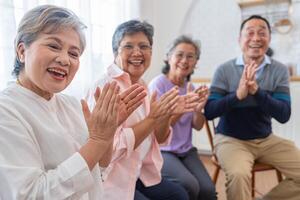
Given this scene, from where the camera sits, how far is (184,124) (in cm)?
193

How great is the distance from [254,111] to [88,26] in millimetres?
1268

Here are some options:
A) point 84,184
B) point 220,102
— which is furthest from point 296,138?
point 84,184

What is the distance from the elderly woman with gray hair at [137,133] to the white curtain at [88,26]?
471 mm

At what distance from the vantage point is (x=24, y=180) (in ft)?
2.52

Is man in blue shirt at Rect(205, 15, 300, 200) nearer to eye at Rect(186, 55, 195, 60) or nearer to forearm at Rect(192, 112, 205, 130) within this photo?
forearm at Rect(192, 112, 205, 130)

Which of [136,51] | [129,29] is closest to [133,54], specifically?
[136,51]

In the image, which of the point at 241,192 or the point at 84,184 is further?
the point at 241,192

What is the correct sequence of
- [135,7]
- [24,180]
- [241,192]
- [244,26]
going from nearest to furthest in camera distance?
[24,180]
[241,192]
[244,26]
[135,7]

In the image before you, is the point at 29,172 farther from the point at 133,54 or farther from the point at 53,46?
the point at 133,54

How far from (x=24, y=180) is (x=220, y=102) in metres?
1.36

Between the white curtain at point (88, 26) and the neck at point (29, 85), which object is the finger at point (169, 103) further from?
the white curtain at point (88, 26)

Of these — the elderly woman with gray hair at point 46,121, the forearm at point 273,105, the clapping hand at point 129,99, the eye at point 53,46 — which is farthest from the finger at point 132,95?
the forearm at point 273,105

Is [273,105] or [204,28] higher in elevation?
[204,28]

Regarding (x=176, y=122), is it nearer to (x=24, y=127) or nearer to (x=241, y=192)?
(x=241, y=192)
